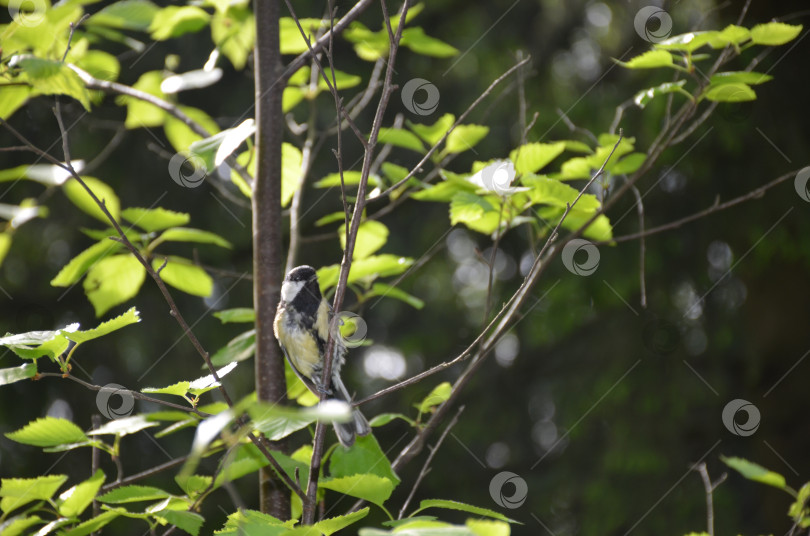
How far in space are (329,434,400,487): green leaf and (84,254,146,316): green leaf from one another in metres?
0.68

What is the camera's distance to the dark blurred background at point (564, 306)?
346cm

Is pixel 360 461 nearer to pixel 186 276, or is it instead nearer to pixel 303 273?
pixel 186 276

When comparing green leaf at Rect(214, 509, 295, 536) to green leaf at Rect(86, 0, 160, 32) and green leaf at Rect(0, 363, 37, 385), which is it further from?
green leaf at Rect(86, 0, 160, 32)

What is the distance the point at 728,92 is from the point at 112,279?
1.50m

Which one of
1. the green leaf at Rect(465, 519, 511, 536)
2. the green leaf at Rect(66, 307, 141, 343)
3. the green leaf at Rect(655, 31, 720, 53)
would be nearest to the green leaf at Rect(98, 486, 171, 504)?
the green leaf at Rect(66, 307, 141, 343)

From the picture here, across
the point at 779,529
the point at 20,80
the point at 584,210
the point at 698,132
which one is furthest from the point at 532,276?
the point at 779,529

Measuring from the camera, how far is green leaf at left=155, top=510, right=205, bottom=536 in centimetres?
111

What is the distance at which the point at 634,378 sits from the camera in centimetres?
376

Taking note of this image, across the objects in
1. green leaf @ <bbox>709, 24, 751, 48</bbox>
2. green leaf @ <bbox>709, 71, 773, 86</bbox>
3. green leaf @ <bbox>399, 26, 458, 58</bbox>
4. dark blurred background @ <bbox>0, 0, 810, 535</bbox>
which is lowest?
dark blurred background @ <bbox>0, 0, 810, 535</bbox>

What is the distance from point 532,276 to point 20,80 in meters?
1.23

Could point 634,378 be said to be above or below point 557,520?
above

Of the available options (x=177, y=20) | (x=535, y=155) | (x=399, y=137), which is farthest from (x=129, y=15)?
(x=535, y=155)

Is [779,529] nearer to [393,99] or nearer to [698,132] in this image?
[698,132]

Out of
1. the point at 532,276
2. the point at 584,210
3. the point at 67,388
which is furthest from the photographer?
the point at 67,388
